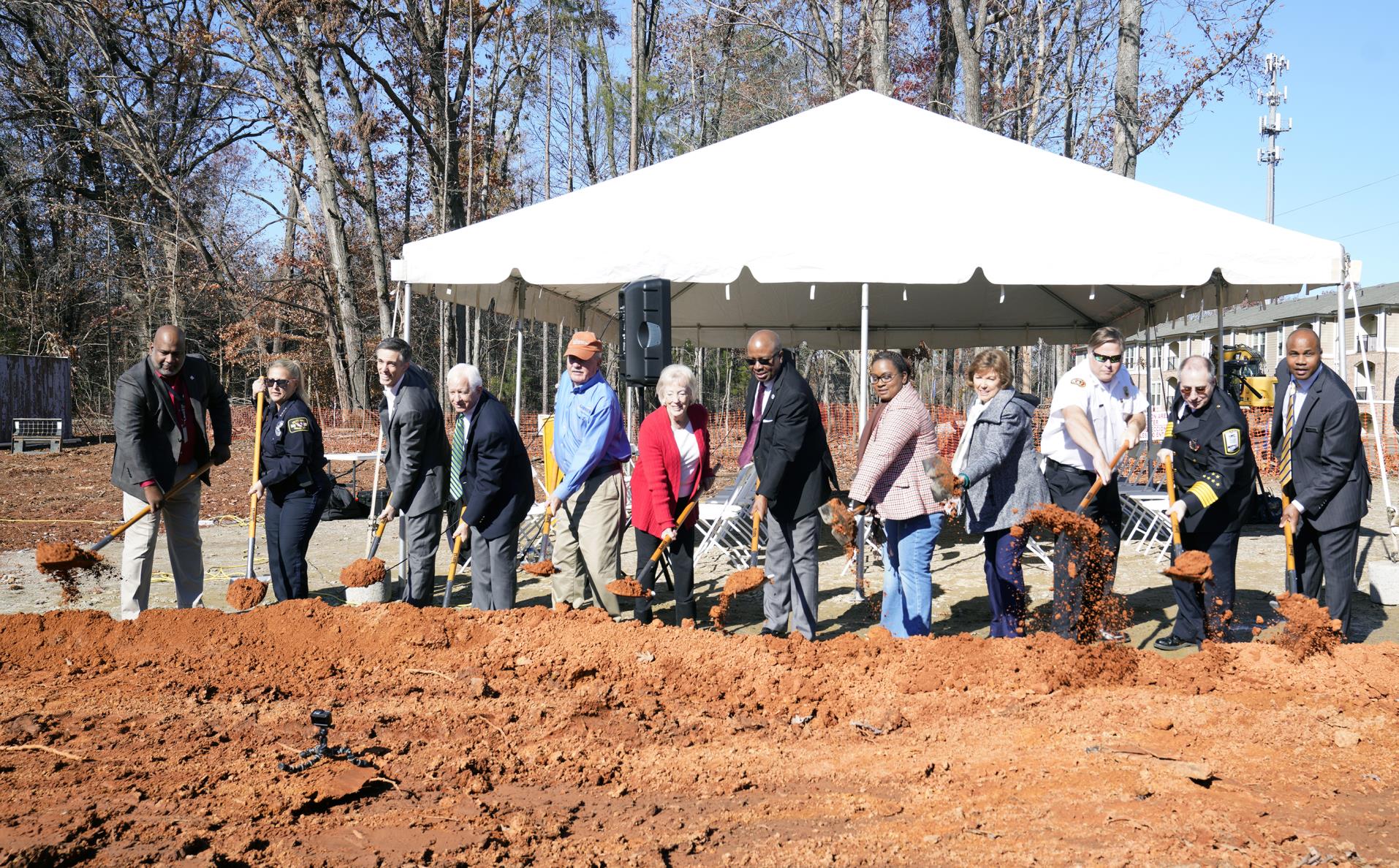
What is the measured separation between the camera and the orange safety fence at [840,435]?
46.9 feet

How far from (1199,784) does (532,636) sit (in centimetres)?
280

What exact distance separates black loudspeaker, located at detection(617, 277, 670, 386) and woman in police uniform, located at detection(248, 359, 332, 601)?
1.92 metres

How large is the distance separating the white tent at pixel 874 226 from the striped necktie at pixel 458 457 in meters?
1.20

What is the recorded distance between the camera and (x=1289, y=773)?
323 centimetres

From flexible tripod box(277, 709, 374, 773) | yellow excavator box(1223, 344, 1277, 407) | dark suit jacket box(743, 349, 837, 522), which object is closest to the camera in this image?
flexible tripod box(277, 709, 374, 773)

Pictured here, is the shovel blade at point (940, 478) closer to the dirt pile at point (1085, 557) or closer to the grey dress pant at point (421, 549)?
the dirt pile at point (1085, 557)

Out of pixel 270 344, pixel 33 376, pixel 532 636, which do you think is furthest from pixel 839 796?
pixel 270 344

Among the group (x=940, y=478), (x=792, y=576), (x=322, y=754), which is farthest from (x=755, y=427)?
(x=322, y=754)

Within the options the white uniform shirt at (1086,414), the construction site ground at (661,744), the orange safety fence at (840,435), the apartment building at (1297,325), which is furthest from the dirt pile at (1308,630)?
the apartment building at (1297,325)

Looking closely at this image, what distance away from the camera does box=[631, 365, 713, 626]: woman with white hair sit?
5.08 meters

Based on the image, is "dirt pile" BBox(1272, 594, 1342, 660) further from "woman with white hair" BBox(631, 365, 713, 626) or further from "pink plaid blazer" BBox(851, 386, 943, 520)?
"woman with white hair" BBox(631, 365, 713, 626)

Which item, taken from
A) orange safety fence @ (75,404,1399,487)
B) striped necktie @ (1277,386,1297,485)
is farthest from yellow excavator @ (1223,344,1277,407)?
striped necktie @ (1277,386,1297,485)

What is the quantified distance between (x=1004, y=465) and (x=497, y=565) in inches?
107

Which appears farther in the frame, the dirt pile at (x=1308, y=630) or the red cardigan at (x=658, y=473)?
the red cardigan at (x=658, y=473)
